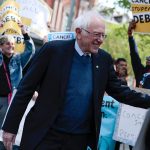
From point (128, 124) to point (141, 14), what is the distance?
1.51 meters

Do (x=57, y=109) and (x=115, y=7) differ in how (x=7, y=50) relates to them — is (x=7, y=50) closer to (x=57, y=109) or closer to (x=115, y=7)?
(x=57, y=109)

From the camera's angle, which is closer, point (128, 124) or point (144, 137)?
point (144, 137)

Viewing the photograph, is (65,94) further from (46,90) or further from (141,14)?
(141,14)

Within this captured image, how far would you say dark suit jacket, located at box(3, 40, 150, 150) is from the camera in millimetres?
5105

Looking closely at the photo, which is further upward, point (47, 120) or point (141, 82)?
point (141, 82)

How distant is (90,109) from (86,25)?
2.35ft

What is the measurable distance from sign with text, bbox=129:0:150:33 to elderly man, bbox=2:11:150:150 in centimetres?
266

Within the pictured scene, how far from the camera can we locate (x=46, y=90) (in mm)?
5137

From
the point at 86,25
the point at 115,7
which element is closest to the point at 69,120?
the point at 86,25

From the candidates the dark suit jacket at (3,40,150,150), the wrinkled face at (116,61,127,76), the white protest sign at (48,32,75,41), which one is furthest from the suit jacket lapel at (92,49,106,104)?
the wrinkled face at (116,61,127,76)

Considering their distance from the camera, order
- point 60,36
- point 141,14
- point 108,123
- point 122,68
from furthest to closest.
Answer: point 122,68, point 60,36, point 141,14, point 108,123

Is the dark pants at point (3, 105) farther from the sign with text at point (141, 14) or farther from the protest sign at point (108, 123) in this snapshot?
the sign with text at point (141, 14)

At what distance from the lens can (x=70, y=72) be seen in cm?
516

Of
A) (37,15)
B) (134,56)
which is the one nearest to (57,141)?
(134,56)
